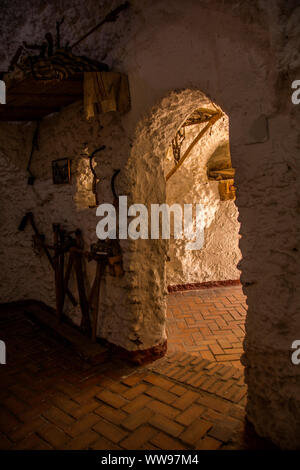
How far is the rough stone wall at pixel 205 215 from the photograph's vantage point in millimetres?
5574

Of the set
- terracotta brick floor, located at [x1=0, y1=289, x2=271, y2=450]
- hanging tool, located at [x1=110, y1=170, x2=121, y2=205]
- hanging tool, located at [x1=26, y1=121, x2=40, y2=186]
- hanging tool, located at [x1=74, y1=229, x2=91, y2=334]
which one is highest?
hanging tool, located at [x1=26, y1=121, x2=40, y2=186]

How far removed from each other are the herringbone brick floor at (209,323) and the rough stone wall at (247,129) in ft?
3.10

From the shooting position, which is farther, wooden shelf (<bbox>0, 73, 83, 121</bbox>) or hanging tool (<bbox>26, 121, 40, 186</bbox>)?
hanging tool (<bbox>26, 121, 40, 186</bbox>)

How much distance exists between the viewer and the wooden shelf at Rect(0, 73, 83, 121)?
2.92 metres

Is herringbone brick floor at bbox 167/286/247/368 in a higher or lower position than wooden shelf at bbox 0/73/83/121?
lower

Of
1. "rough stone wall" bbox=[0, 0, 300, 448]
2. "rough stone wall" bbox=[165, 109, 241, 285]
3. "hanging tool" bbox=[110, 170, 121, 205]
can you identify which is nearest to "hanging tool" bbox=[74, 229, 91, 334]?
"rough stone wall" bbox=[0, 0, 300, 448]

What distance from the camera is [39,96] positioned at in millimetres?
3396

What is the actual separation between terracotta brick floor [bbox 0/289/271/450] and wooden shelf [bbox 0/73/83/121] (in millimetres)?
2959

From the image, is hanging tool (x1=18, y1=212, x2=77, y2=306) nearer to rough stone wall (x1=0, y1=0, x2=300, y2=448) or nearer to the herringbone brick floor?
rough stone wall (x1=0, y1=0, x2=300, y2=448)

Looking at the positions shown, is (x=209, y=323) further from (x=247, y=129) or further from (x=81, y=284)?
(x=247, y=129)
